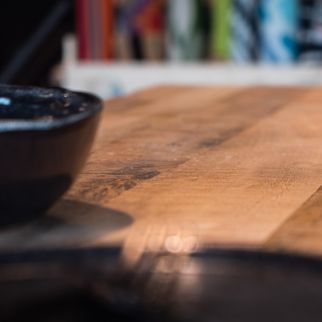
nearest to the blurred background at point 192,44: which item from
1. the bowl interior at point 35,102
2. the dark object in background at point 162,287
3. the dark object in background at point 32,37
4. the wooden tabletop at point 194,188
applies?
the dark object in background at point 32,37

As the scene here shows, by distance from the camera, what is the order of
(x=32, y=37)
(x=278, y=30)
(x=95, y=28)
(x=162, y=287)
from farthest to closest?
(x=32, y=37)
(x=95, y=28)
(x=278, y=30)
(x=162, y=287)

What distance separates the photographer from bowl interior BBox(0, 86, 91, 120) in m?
0.56

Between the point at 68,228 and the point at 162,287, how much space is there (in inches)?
3.6

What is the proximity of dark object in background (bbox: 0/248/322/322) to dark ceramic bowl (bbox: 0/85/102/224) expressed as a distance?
4cm

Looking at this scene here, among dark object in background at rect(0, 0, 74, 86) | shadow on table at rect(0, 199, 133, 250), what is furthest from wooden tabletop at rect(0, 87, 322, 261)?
dark object in background at rect(0, 0, 74, 86)

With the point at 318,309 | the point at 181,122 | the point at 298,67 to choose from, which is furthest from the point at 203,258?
the point at 298,67

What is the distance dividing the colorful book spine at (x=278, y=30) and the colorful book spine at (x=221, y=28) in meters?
0.08

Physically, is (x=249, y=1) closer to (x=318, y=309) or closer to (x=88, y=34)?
(x=88, y=34)

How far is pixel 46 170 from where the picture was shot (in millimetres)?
504

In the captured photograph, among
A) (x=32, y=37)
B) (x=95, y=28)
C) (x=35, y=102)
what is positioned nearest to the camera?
(x=35, y=102)

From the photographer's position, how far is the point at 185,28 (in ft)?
6.50

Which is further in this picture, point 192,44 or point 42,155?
point 192,44

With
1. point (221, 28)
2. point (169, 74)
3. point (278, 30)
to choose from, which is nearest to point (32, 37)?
point (169, 74)

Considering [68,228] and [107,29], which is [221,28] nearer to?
[107,29]
